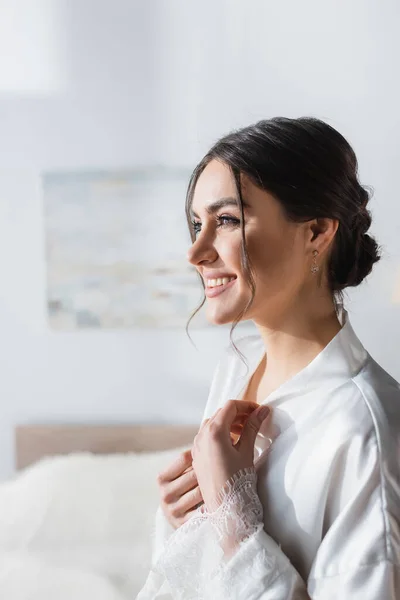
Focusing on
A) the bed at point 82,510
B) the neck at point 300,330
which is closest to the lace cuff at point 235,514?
the neck at point 300,330

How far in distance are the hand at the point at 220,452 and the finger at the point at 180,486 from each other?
0.25 ft

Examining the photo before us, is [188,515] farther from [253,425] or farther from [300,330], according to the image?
[300,330]

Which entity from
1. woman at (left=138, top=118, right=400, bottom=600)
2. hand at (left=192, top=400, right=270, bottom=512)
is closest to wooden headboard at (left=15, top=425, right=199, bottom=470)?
woman at (left=138, top=118, right=400, bottom=600)

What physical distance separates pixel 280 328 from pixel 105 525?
1.29 m

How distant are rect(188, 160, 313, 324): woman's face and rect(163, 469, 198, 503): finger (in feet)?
0.90

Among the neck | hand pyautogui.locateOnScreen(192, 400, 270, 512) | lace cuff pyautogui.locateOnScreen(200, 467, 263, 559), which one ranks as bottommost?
lace cuff pyautogui.locateOnScreen(200, 467, 263, 559)

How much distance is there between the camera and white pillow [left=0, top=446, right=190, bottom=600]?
2041 millimetres

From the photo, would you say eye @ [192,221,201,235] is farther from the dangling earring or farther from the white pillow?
the white pillow


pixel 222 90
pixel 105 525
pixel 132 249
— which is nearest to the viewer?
pixel 105 525

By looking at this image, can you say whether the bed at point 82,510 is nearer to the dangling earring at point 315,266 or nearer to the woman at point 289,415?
the woman at point 289,415

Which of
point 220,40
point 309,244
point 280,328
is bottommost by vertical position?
Result: point 280,328

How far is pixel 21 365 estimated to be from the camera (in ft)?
10.3

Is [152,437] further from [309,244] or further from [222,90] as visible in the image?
[309,244]

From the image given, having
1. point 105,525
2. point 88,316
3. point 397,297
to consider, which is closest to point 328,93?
point 397,297
